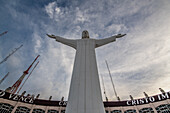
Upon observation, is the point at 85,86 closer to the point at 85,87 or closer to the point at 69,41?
the point at 85,87

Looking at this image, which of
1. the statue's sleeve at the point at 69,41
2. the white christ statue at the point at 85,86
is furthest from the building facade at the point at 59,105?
the white christ statue at the point at 85,86

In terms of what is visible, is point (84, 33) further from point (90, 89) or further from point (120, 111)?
point (120, 111)

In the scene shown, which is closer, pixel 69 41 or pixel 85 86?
pixel 85 86

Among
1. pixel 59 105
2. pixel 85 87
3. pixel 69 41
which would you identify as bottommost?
pixel 85 87

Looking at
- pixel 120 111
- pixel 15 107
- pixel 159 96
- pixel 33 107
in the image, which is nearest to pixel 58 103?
pixel 33 107

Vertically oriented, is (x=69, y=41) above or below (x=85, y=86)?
above

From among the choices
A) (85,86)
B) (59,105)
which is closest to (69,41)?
(85,86)

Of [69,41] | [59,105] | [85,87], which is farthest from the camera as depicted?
[59,105]

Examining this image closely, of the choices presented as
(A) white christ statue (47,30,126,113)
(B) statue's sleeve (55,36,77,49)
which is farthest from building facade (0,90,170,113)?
(A) white christ statue (47,30,126,113)

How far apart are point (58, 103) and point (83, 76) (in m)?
18.7

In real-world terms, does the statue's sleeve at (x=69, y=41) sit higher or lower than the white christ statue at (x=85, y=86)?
higher

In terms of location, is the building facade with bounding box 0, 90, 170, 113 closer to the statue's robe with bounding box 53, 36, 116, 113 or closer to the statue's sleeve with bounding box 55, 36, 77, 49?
the statue's sleeve with bounding box 55, 36, 77, 49

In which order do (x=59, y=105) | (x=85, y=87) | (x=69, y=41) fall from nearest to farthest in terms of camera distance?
(x=85, y=87) < (x=69, y=41) < (x=59, y=105)

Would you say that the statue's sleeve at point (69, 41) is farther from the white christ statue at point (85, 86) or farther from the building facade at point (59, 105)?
the building facade at point (59, 105)
